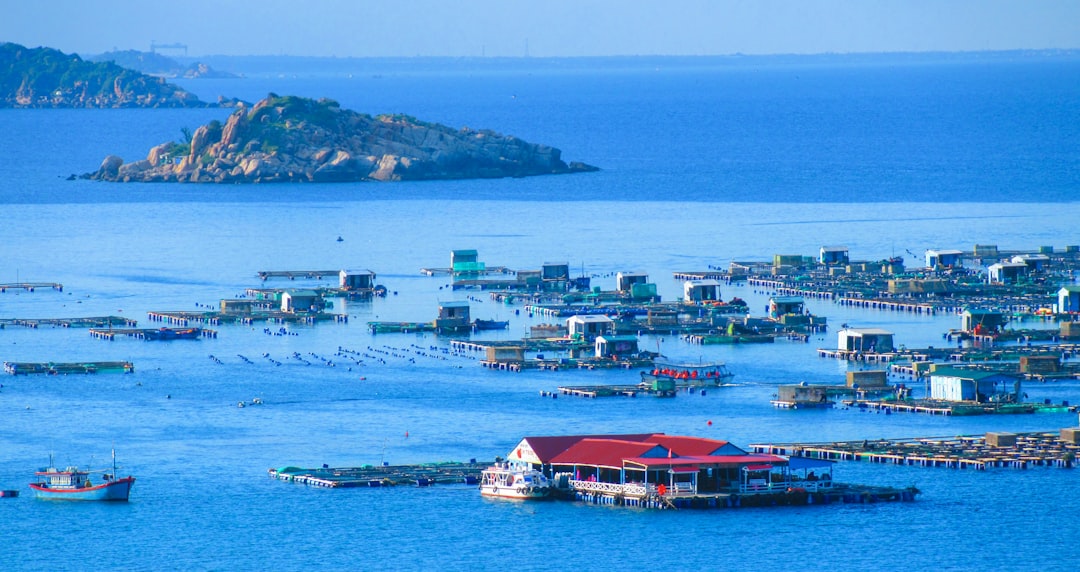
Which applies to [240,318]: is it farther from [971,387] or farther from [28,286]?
[971,387]

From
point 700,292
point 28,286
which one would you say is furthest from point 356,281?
point 700,292

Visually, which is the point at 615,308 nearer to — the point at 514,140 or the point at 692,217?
the point at 692,217

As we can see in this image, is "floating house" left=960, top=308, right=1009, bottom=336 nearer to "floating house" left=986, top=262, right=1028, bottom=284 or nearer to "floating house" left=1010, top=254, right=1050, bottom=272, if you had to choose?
"floating house" left=986, top=262, right=1028, bottom=284

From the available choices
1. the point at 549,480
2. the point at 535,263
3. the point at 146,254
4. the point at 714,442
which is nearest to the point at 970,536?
the point at 714,442

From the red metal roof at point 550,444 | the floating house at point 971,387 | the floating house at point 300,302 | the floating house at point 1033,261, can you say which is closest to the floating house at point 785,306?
the floating house at point 1033,261

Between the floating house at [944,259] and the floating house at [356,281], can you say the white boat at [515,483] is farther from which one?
the floating house at [944,259]
